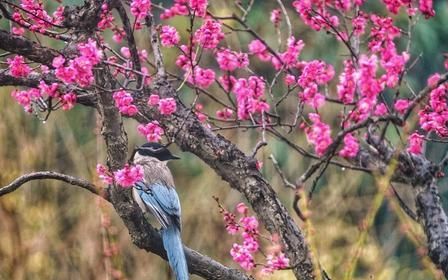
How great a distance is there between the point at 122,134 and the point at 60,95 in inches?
11.5

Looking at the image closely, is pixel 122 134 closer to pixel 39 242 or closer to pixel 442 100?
pixel 442 100

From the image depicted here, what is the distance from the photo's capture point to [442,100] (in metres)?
4.29

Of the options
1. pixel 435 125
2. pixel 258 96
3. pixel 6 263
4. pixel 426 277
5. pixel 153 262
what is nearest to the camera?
pixel 435 125

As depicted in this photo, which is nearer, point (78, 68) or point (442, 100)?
point (78, 68)

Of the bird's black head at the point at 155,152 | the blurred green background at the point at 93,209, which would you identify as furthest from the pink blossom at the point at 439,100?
the blurred green background at the point at 93,209

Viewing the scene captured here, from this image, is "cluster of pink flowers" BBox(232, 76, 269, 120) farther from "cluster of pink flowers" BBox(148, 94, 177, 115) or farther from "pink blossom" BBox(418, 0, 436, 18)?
"pink blossom" BBox(418, 0, 436, 18)

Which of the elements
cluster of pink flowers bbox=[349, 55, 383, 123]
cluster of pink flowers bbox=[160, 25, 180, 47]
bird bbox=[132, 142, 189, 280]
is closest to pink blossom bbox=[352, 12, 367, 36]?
cluster of pink flowers bbox=[160, 25, 180, 47]

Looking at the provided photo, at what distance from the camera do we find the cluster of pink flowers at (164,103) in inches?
167

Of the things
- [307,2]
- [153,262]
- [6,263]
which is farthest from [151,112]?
[153,262]

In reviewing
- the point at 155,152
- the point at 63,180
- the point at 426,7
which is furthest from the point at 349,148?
the point at 155,152

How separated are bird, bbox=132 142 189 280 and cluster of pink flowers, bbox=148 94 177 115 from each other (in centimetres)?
65

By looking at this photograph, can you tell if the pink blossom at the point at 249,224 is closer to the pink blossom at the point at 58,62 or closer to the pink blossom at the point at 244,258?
the pink blossom at the point at 244,258

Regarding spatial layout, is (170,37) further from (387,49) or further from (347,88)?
(387,49)

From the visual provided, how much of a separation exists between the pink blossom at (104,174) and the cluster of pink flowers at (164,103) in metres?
0.33
